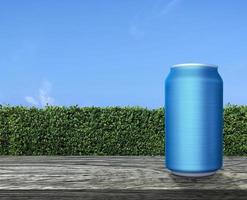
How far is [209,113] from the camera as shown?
187cm

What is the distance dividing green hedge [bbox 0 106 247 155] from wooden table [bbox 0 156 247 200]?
6135mm

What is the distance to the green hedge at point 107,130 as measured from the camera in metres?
8.51

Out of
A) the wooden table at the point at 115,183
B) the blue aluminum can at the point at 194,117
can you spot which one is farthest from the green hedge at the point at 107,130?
the blue aluminum can at the point at 194,117

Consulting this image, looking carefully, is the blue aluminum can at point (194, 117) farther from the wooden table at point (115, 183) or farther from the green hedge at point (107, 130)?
the green hedge at point (107, 130)

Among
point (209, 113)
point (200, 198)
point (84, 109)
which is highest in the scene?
point (84, 109)

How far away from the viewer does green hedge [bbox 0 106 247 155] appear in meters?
8.51

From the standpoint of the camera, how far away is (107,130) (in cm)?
863

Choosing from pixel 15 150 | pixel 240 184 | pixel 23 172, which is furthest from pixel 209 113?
pixel 15 150

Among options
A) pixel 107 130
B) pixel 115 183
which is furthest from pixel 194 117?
pixel 107 130

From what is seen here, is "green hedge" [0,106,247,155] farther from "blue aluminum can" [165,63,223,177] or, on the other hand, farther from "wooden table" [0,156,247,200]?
"blue aluminum can" [165,63,223,177]

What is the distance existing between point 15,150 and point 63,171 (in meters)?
A: 6.78

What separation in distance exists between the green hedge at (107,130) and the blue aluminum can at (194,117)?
6.54m

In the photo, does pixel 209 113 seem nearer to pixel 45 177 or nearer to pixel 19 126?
pixel 45 177

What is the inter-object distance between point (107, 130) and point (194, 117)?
22.4 ft
